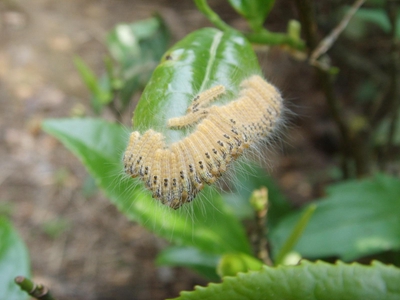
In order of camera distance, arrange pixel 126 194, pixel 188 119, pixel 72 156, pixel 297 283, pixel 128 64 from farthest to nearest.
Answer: pixel 72 156 < pixel 128 64 < pixel 126 194 < pixel 188 119 < pixel 297 283

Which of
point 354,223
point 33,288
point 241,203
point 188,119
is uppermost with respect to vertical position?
point 188,119

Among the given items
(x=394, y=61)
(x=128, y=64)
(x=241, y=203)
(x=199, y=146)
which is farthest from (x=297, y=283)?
(x=128, y=64)

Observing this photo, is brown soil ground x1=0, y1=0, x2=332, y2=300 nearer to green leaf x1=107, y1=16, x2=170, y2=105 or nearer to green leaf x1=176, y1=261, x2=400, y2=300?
green leaf x1=107, y1=16, x2=170, y2=105

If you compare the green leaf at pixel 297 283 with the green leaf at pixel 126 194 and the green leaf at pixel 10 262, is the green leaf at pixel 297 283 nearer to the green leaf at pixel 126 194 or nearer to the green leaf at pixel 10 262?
the green leaf at pixel 126 194

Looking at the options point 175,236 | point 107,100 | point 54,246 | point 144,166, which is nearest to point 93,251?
point 54,246

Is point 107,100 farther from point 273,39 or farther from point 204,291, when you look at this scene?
point 204,291

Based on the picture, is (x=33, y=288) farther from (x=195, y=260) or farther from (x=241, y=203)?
(x=241, y=203)
